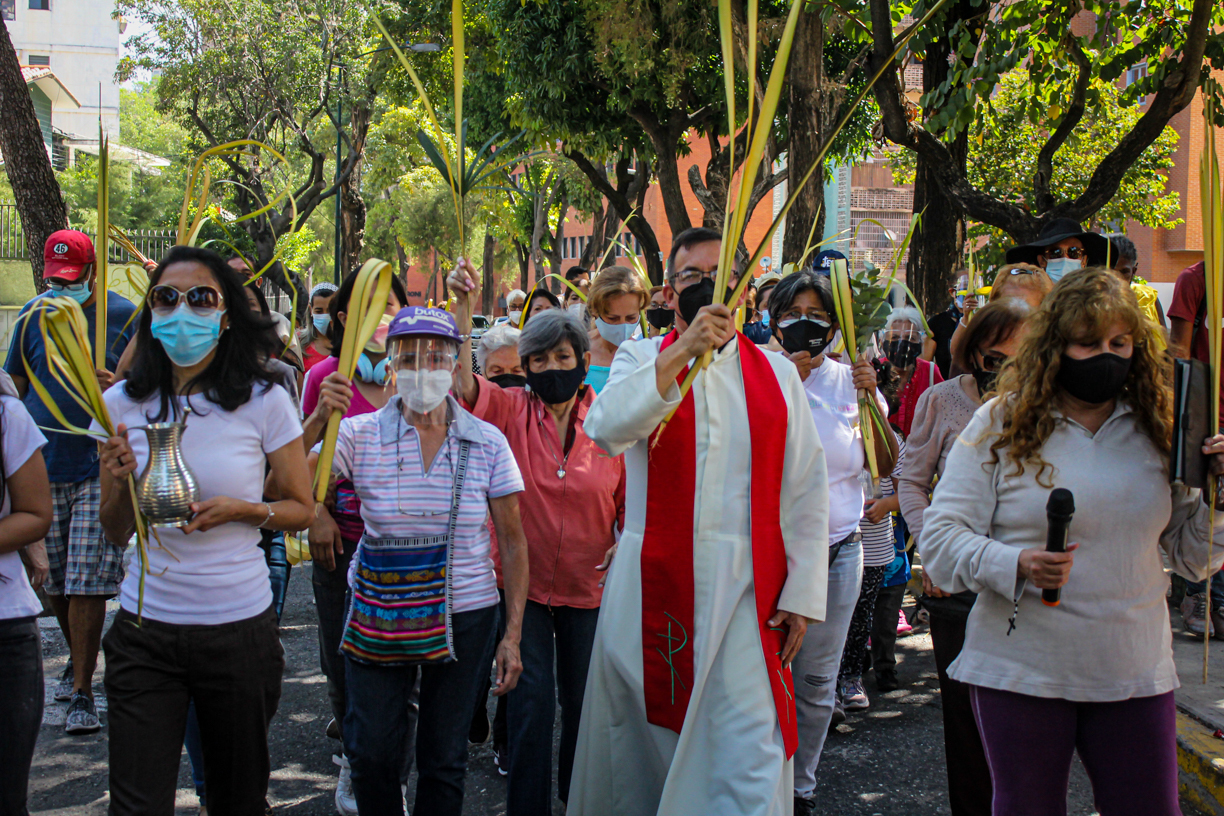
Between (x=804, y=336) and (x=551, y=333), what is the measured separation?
989mm

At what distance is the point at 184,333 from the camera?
9.89 feet

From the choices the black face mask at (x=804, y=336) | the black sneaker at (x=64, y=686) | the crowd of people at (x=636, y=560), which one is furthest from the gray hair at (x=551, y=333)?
the black sneaker at (x=64, y=686)

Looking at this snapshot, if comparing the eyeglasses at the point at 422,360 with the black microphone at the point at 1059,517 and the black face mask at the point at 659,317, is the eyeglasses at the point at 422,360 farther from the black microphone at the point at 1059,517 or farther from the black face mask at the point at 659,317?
the black microphone at the point at 1059,517

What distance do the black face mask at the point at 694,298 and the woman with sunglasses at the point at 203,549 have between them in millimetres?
1206

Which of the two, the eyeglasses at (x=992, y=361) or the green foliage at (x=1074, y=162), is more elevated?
the green foliage at (x=1074, y=162)

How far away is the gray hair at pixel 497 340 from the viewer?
5230 millimetres

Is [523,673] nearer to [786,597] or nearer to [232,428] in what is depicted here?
[786,597]

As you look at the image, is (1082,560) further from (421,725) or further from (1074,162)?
(1074,162)

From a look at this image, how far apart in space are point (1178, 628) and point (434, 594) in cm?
496

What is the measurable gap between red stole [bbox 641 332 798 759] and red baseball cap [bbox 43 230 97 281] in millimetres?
3323

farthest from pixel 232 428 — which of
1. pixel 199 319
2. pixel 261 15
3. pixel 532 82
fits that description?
pixel 261 15

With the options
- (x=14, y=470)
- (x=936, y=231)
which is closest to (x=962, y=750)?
(x=14, y=470)

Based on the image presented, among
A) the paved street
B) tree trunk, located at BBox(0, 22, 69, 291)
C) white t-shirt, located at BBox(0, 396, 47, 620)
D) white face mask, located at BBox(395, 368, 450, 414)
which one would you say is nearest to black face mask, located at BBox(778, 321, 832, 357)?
white face mask, located at BBox(395, 368, 450, 414)

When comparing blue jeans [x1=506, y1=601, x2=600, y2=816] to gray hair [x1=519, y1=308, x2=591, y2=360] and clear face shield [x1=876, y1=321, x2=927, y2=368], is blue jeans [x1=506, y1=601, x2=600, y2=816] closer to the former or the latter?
gray hair [x1=519, y1=308, x2=591, y2=360]
